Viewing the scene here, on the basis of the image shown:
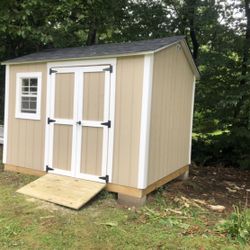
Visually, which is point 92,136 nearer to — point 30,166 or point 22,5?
point 30,166

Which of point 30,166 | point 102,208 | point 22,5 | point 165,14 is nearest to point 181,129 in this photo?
point 102,208

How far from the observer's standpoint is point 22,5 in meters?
8.31

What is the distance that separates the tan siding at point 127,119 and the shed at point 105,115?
16 millimetres

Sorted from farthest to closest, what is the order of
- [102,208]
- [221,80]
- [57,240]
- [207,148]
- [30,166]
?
[207,148], [221,80], [30,166], [102,208], [57,240]

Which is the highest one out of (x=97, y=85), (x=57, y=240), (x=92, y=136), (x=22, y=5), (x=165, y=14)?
(x=165, y=14)

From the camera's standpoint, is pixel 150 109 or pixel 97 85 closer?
pixel 150 109

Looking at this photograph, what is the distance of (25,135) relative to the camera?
6363 mm

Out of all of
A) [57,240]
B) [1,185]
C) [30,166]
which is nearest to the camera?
[57,240]

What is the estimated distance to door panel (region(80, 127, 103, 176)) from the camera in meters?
5.35

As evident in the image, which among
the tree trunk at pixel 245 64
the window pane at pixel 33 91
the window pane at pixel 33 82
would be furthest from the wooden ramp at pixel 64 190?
the tree trunk at pixel 245 64

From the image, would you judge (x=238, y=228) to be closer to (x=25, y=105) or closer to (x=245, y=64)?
(x=25, y=105)

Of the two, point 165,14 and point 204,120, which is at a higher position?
point 165,14

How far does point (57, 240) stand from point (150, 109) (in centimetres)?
233

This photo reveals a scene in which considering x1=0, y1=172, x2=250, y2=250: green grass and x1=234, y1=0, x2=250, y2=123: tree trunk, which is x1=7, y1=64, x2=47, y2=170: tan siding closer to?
x1=0, y1=172, x2=250, y2=250: green grass
